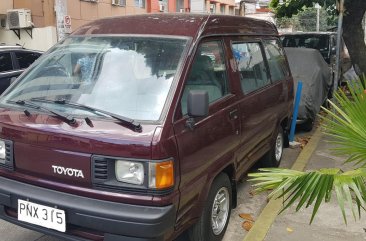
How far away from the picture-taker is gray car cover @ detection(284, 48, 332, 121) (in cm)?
746

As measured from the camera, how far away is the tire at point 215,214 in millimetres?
3262

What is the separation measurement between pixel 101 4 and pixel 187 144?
49.0ft

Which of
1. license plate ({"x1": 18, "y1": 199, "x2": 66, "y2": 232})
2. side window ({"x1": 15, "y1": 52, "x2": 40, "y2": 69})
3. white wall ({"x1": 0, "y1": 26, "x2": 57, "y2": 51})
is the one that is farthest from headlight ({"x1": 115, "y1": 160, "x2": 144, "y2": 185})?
white wall ({"x1": 0, "y1": 26, "x2": 57, "y2": 51})

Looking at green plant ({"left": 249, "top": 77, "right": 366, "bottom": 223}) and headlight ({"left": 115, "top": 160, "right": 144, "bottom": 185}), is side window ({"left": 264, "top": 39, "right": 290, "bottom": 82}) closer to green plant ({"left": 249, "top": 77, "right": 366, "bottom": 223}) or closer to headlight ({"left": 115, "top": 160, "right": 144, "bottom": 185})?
green plant ({"left": 249, "top": 77, "right": 366, "bottom": 223})

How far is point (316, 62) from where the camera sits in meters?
8.42

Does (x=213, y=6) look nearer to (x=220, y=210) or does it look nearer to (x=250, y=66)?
(x=250, y=66)

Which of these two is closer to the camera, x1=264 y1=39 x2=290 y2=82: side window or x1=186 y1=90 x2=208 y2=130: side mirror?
x1=186 y1=90 x2=208 y2=130: side mirror

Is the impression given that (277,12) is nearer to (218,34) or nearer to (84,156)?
(218,34)

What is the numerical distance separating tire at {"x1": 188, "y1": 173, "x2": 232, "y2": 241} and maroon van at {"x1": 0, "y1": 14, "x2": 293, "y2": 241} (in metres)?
0.01

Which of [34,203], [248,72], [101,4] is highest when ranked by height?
[101,4]

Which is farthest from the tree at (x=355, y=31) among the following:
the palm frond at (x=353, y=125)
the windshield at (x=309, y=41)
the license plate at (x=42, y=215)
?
the license plate at (x=42, y=215)

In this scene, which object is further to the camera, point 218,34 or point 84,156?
point 218,34

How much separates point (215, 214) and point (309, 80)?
5.07 metres

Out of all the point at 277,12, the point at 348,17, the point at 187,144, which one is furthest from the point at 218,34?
the point at 277,12
